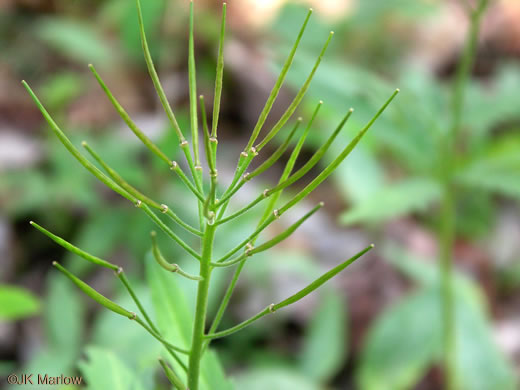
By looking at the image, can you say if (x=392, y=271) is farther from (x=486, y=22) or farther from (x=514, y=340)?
(x=486, y=22)

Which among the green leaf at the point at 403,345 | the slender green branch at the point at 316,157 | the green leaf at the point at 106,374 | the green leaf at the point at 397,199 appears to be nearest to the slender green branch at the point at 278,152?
the slender green branch at the point at 316,157

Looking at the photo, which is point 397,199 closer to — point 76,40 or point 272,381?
point 272,381

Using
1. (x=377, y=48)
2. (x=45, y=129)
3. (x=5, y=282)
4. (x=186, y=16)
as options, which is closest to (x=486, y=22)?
(x=377, y=48)

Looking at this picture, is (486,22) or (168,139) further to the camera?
(486,22)

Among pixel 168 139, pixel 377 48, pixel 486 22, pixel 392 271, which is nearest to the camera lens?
pixel 168 139

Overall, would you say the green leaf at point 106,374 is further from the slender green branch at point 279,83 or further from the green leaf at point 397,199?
the green leaf at point 397,199

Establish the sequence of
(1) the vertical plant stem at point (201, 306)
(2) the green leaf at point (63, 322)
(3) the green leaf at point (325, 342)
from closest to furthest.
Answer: (1) the vertical plant stem at point (201, 306)
(2) the green leaf at point (63, 322)
(3) the green leaf at point (325, 342)

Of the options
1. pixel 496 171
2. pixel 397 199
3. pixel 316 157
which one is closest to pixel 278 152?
pixel 316 157
